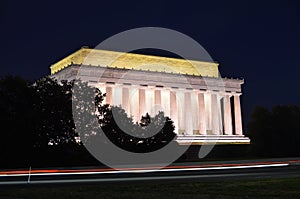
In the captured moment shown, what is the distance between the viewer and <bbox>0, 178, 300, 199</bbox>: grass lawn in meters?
19.4

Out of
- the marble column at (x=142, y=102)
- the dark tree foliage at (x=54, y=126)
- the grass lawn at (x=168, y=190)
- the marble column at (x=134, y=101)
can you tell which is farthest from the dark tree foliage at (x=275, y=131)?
the grass lawn at (x=168, y=190)

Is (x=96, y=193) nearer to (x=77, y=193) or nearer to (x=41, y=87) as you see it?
(x=77, y=193)

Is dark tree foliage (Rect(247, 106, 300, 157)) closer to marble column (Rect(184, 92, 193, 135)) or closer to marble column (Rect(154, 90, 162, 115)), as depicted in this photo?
marble column (Rect(184, 92, 193, 135))

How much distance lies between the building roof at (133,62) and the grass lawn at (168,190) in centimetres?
7217

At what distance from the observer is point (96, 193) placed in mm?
20734

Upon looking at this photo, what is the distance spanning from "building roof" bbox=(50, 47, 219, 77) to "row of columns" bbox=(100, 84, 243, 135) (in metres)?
6.39

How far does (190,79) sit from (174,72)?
484 centimetres

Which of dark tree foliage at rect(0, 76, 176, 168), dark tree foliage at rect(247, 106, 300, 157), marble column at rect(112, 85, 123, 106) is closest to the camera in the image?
dark tree foliage at rect(0, 76, 176, 168)

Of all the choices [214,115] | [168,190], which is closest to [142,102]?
[214,115]

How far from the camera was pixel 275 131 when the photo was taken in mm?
86688

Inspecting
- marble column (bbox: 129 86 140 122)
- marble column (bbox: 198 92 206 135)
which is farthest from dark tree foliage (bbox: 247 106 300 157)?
marble column (bbox: 129 86 140 122)

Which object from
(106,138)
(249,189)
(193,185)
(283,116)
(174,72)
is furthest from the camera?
(174,72)

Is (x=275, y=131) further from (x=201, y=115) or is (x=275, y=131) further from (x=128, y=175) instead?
(x=128, y=175)

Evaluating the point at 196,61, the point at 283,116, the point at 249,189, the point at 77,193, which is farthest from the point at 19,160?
the point at 196,61
